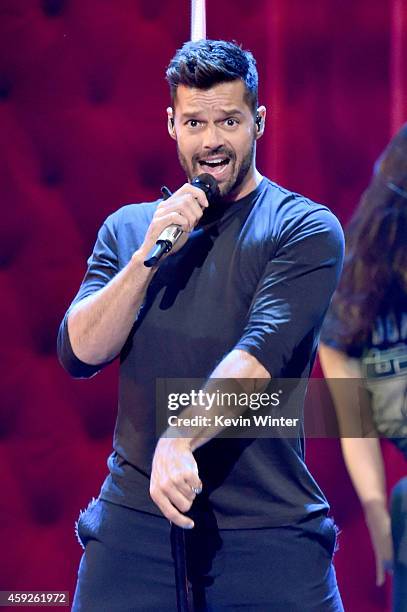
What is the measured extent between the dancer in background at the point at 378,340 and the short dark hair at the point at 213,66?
176 mm

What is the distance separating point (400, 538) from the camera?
1.09 metres

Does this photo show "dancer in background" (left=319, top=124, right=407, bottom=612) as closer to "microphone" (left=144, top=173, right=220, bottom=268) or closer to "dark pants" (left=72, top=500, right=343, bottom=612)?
"dark pants" (left=72, top=500, right=343, bottom=612)

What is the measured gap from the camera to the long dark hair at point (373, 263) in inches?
44.2

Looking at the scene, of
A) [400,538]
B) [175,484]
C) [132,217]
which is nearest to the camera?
[175,484]

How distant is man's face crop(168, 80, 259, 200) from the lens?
3.74ft

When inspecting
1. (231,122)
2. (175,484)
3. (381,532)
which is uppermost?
(231,122)

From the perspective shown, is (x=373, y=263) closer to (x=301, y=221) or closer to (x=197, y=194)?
(x=301, y=221)

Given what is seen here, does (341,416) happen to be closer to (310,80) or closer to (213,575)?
(213,575)

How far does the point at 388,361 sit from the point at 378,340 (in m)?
0.02

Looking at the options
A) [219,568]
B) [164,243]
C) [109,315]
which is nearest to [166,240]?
[164,243]

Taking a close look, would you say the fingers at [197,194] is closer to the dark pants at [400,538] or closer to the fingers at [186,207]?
the fingers at [186,207]

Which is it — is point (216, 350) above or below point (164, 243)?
below

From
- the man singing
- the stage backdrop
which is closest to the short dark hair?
the man singing

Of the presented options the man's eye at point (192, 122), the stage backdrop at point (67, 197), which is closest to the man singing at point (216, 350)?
the man's eye at point (192, 122)
